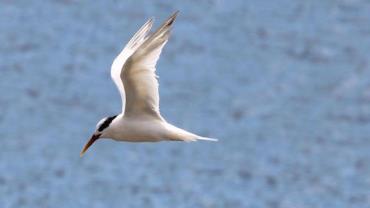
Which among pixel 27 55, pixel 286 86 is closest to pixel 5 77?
pixel 27 55

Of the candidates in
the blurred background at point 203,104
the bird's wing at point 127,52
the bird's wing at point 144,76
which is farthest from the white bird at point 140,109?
the blurred background at point 203,104

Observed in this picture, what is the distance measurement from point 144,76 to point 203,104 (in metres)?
12.6

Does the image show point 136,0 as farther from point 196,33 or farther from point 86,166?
point 86,166

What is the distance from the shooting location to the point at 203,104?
83.0 ft

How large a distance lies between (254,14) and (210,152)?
4.30m

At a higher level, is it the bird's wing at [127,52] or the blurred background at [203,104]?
the bird's wing at [127,52]

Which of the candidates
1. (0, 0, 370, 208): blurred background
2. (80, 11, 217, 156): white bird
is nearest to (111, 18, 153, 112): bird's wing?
(80, 11, 217, 156): white bird

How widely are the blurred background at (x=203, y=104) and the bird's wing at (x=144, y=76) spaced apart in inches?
367

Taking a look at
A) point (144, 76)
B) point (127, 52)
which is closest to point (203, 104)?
point (127, 52)

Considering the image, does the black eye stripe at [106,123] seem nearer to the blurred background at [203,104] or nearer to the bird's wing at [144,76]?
the bird's wing at [144,76]

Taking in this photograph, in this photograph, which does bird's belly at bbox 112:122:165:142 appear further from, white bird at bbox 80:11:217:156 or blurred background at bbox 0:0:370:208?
blurred background at bbox 0:0:370:208

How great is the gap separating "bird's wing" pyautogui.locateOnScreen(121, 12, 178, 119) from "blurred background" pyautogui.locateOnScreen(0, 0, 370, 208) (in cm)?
933

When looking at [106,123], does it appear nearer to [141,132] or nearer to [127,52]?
[141,132]

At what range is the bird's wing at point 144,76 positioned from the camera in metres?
12.3
